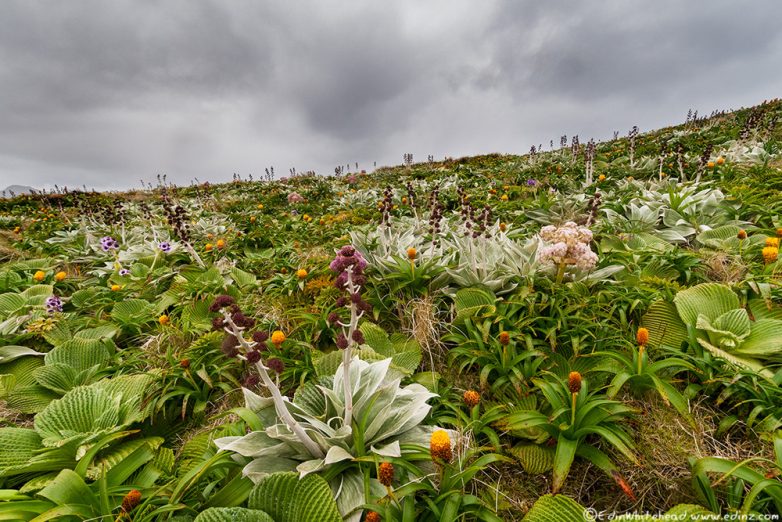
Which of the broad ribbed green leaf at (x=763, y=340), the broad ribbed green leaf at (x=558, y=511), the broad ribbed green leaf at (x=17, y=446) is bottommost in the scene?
the broad ribbed green leaf at (x=558, y=511)

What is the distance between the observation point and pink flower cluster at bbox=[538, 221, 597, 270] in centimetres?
336

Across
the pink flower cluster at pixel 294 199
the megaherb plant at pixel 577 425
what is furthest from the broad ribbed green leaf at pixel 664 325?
the pink flower cluster at pixel 294 199

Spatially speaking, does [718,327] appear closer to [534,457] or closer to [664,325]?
[664,325]

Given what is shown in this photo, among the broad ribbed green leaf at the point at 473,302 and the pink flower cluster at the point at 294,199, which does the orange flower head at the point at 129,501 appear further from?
the pink flower cluster at the point at 294,199

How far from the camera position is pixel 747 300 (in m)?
2.92

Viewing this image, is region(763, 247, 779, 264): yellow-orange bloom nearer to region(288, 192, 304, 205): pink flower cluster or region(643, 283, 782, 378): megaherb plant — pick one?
region(643, 283, 782, 378): megaherb plant

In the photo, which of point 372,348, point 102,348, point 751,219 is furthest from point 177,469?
point 751,219

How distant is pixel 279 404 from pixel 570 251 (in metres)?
3.07

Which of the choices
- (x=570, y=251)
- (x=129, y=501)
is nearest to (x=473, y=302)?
(x=570, y=251)

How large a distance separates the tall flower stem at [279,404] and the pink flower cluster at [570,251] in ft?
9.03

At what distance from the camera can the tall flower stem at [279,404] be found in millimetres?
1701

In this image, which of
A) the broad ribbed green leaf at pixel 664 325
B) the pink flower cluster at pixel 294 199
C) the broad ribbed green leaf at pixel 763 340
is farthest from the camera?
the pink flower cluster at pixel 294 199

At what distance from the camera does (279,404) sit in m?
1.86

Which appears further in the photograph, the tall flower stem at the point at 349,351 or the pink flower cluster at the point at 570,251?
the pink flower cluster at the point at 570,251
